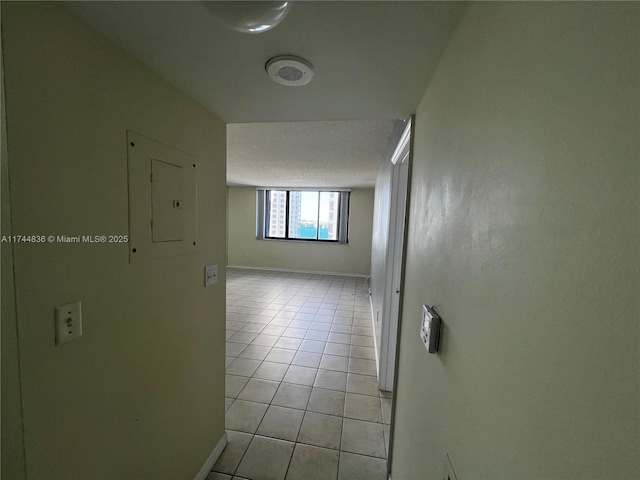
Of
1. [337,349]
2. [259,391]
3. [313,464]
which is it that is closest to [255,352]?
[259,391]

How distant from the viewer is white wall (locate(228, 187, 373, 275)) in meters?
6.40

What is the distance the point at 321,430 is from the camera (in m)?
1.86

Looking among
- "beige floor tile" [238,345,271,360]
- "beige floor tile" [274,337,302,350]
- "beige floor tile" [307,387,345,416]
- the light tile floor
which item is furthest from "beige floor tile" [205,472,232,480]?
"beige floor tile" [274,337,302,350]

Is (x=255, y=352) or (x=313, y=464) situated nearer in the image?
(x=313, y=464)

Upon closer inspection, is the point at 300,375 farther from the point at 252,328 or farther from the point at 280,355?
the point at 252,328

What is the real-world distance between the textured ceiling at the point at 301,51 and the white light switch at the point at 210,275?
2.87ft

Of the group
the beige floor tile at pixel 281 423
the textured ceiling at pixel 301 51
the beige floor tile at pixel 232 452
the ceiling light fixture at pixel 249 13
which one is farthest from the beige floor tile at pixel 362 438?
the ceiling light fixture at pixel 249 13

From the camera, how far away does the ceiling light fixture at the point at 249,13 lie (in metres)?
0.64

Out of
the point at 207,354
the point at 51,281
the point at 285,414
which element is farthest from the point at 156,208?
the point at 285,414

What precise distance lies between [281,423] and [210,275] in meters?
1.26

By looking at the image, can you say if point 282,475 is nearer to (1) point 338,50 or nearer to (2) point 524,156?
(2) point 524,156

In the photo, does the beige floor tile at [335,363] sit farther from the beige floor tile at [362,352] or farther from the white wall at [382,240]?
the white wall at [382,240]

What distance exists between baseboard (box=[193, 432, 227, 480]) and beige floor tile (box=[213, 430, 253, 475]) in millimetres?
26

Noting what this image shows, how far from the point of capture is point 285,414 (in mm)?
1993
